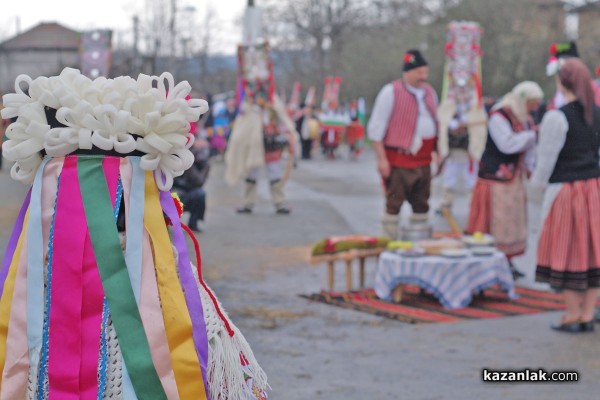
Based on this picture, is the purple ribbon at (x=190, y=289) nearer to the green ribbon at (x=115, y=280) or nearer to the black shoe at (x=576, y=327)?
the green ribbon at (x=115, y=280)

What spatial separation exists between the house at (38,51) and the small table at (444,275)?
27895 millimetres

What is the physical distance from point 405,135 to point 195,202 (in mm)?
3514

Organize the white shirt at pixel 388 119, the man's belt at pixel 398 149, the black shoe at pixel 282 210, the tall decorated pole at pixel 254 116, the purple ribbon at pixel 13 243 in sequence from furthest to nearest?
the black shoe at pixel 282 210
the tall decorated pole at pixel 254 116
the man's belt at pixel 398 149
the white shirt at pixel 388 119
the purple ribbon at pixel 13 243

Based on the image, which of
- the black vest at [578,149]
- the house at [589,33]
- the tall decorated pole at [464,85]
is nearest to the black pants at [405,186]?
the black vest at [578,149]

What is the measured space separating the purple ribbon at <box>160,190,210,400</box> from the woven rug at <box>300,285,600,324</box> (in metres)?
4.31

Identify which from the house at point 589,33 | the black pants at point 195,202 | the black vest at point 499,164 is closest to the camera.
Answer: the black vest at point 499,164

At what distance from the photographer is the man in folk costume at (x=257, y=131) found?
45.2 ft

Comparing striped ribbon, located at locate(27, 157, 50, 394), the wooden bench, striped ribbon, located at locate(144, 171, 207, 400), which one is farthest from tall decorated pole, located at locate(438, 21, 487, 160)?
striped ribbon, located at locate(27, 157, 50, 394)

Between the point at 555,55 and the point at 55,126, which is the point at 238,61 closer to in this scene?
the point at 555,55

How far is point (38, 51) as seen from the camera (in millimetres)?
45125

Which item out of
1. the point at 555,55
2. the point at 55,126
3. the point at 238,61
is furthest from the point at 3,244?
the point at 55,126

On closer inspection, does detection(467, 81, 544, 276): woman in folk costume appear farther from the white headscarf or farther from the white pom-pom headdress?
the white pom-pom headdress

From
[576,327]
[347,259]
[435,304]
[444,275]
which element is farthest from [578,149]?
[347,259]

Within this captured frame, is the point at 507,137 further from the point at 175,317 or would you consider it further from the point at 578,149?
the point at 175,317
